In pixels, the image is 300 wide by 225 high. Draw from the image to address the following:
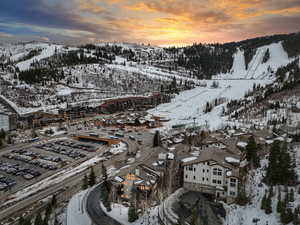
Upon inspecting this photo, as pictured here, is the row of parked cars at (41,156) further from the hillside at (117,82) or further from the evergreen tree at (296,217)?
the evergreen tree at (296,217)

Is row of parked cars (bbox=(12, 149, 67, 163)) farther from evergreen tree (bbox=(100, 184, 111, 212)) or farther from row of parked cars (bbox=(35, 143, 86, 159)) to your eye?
evergreen tree (bbox=(100, 184, 111, 212))

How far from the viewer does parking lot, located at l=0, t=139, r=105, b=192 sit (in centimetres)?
3744

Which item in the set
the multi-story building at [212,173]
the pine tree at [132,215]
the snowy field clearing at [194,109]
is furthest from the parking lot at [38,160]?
the snowy field clearing at [194,109]

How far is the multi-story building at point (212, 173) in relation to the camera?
25453 mm

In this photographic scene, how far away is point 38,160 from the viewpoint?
4491 centimetres

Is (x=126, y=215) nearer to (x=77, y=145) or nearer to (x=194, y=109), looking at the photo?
(x=77, y=145)

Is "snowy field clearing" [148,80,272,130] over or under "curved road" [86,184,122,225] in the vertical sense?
over

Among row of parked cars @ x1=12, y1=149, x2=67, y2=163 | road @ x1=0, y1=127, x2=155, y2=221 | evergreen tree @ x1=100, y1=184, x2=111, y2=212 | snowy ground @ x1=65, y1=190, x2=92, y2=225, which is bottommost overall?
road @ x1=0, y1=127, x2=155, y2=221

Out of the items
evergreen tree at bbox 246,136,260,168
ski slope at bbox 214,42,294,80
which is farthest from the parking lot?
ski slope at bbox 214,42,294,80

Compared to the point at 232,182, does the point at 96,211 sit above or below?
below

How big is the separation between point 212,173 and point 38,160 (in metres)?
33.5

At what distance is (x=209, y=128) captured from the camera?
59.5 metres

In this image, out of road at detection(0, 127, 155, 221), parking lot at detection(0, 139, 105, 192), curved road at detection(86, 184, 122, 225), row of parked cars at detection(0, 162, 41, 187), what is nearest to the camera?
curved road at detection(86, 184, 122, 225)

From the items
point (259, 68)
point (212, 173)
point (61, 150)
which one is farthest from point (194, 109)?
point (259, 68)
